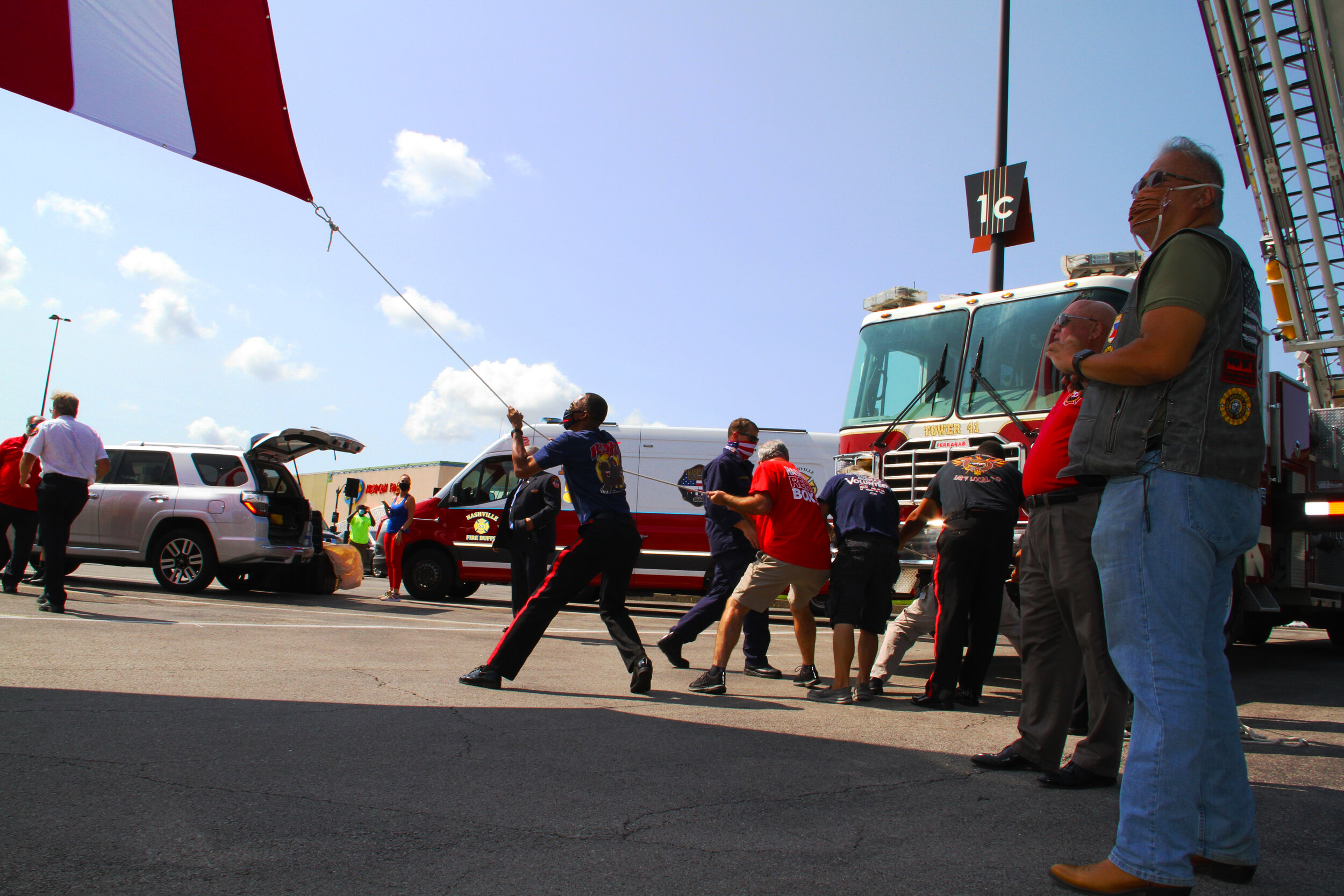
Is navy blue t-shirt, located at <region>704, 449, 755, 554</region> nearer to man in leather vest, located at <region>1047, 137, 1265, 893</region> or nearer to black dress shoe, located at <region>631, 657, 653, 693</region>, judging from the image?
black dress shoe, located at <region>631, 657, 653, 693</region>

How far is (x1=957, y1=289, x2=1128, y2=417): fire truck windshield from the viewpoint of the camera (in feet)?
22.9

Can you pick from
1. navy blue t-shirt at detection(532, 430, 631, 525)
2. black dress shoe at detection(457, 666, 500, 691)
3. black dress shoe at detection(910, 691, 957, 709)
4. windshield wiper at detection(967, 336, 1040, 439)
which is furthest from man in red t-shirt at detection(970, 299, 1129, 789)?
windshield wiper at detection(967, 336, 1040, 439)

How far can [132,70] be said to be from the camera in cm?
483

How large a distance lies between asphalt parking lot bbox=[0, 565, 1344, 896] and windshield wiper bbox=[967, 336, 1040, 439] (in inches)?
82.6

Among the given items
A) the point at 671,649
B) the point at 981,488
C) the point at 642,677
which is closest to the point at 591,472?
the point at 642,677

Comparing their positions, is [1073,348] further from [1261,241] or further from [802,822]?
[1261,241]

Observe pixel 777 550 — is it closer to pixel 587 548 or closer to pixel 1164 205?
pixel 587 548

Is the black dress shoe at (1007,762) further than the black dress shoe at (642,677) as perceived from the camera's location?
No

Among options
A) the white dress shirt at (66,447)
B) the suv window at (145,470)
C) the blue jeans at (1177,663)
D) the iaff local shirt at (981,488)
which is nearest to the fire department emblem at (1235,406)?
the blue jeans at (1177,663)

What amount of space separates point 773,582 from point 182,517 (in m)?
8.20

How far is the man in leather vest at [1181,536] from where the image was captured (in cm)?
224

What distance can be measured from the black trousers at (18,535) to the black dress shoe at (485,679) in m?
5.79

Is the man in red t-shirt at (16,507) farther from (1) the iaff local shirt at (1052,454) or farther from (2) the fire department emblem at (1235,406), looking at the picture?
(2) the fire department emblem at (1235,406)

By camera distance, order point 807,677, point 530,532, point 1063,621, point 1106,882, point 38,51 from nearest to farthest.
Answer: point 1106,882
point 1063,621
point 38,51
point 807,677
point 530,532
